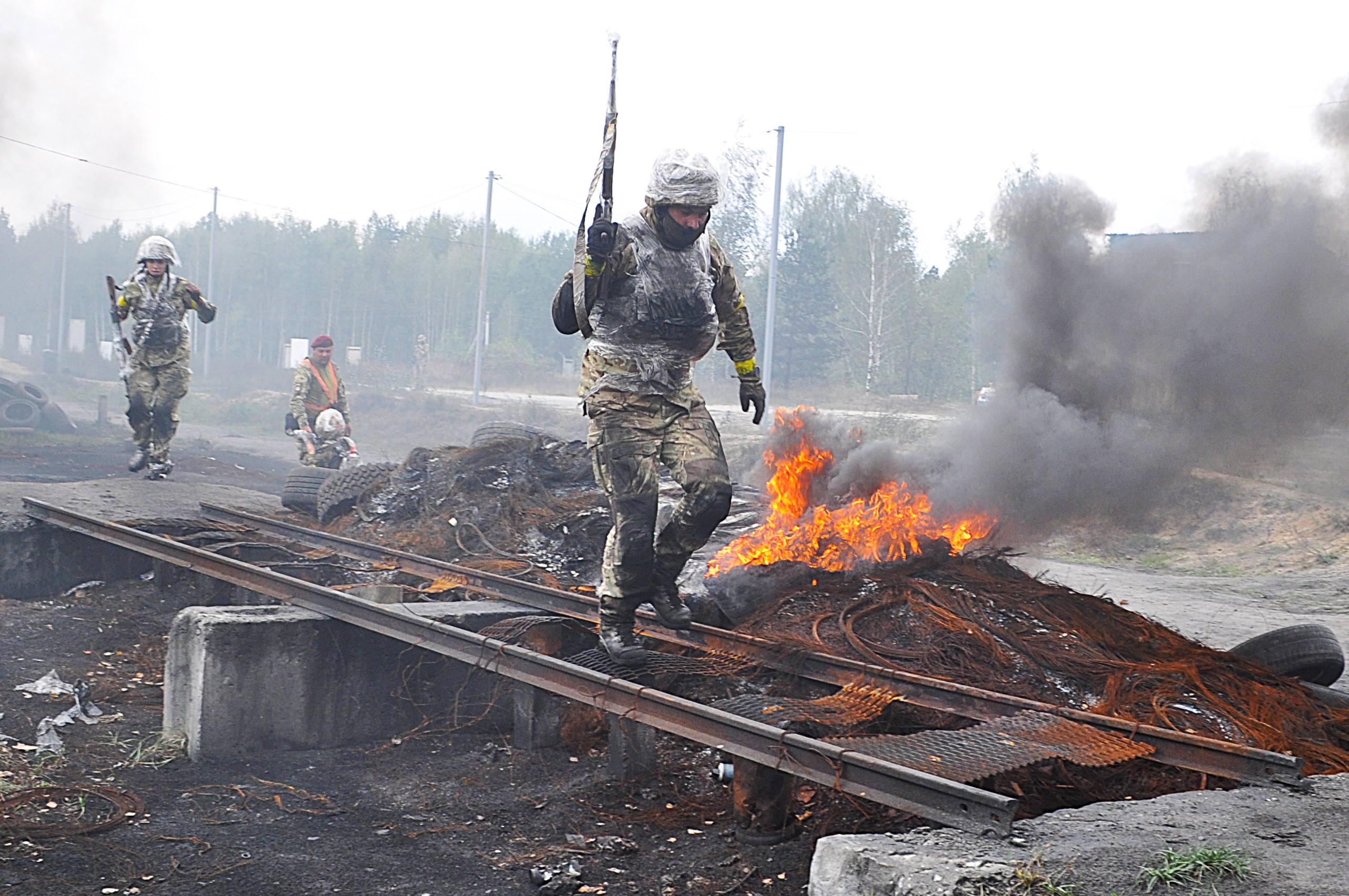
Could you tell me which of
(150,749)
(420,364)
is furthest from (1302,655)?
(420,364)

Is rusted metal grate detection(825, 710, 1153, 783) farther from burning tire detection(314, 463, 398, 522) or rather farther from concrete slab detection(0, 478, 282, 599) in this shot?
burning tire detection(314, 463, 398, 522)

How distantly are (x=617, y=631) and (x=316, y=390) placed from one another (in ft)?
32.3

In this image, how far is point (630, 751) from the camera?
16.6ft

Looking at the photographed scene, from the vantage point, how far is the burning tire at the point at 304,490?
37.5ft

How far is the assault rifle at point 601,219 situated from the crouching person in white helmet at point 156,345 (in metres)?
8.18

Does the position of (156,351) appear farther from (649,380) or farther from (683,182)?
(683,182)

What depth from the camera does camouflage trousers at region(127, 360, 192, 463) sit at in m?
12.2

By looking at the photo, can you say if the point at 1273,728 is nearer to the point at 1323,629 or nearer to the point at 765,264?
the point at 1323,629

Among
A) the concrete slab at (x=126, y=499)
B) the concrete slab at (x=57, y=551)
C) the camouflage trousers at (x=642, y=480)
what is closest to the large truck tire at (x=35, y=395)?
the concrete slab at (x=126, y=499)

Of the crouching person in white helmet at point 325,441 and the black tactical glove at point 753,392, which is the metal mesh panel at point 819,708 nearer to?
the black tactical glove at point 753,392

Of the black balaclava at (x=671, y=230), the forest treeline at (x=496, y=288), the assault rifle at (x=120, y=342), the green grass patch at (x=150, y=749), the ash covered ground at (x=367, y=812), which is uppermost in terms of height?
the forest treeline at (x=496, y=288)

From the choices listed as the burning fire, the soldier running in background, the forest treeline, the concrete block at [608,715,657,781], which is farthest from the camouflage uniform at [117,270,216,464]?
the forest treeline

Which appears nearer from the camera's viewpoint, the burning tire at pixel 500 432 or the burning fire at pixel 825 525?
the burning fire at pixel 825 525

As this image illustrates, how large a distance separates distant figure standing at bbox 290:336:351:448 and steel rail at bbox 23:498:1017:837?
263 inches
